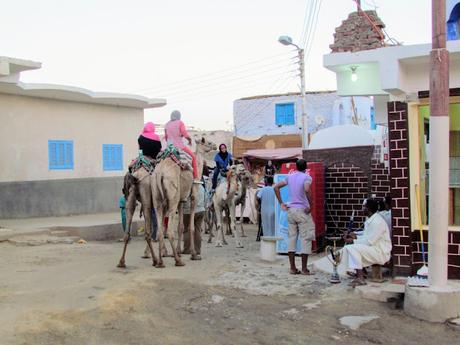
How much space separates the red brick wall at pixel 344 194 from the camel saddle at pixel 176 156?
4447 mm

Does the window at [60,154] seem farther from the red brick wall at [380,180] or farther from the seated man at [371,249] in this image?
the seated man at [371,249]

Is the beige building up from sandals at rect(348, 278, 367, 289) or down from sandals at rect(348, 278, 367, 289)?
up

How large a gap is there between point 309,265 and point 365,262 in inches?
81.6

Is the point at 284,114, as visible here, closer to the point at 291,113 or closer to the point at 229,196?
the point at 291,113

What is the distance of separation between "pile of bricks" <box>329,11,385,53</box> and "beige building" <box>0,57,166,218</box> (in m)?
14.0

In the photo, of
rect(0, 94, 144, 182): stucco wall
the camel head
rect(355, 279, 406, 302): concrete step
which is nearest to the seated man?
rect(355, 279, 406, 302): concrete step

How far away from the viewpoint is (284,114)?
107 ft

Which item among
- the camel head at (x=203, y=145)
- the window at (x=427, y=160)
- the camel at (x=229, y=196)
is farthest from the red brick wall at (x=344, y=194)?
the window at (x=427, y=160)

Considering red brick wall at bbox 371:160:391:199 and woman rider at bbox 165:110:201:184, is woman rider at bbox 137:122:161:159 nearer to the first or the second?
woman rider at bbox 165:110:201:184

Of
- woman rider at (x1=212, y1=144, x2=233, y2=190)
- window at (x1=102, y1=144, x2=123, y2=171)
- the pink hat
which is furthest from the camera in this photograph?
window at (x1=102, y1=144, x2=123, y2=171)

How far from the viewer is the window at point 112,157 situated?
1805 centimetres

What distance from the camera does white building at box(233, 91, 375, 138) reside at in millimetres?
31156

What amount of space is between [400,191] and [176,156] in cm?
353

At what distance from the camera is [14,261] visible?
9156mm
